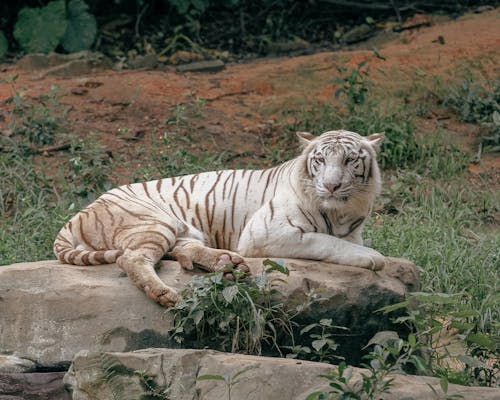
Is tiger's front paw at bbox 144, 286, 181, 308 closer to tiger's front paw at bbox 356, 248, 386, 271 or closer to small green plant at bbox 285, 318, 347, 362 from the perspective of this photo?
small green plant at bbox 285, 318, 347, 362

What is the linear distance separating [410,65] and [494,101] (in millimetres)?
1017

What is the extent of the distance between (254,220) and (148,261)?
2.31 ft

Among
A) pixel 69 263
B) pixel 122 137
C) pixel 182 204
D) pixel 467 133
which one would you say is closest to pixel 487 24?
pixel 467 133

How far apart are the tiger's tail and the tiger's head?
1.12 m

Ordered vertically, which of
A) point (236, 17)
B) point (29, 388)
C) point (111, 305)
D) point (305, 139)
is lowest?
point (29, 388)

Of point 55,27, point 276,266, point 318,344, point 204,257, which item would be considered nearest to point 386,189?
point 204,257

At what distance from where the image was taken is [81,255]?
5.34 meters

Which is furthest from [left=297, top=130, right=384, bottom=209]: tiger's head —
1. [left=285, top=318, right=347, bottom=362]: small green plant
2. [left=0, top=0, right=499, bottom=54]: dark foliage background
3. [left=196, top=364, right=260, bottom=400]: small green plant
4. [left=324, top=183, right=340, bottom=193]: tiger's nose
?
[left=0, top=0, right=499, bottom=54]: dark foliage background

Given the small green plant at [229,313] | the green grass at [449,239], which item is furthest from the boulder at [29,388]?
the green grass at [449,239]

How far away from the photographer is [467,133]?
9.23 metres

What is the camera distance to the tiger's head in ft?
17.4

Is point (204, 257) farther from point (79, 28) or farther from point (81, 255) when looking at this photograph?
point (79, 28)

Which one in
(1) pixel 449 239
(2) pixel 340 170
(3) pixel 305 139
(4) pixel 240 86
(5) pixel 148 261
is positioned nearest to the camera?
(5) pixel 148 261

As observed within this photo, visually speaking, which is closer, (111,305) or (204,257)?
(111,305)
